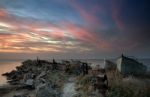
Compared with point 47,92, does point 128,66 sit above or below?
above

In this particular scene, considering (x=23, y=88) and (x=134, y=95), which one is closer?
(x=134, y=95)

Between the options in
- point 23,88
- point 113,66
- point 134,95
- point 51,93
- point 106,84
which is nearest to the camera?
point 134,95

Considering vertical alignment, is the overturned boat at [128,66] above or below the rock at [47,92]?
above

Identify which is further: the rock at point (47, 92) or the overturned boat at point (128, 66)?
the overturned boat at point (128, 66)

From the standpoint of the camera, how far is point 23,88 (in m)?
25.9

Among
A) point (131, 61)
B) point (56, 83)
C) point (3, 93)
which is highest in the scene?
point (131, 61)

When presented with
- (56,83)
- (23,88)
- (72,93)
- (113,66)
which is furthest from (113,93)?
(113,66)

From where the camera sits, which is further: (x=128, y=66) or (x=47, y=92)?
(x=128, y=66)

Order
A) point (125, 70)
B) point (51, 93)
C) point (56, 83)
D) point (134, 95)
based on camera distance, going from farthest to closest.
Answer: point (125, 70), point (56, 83), point (51, 93), point (134, 95)

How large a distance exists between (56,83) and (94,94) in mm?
7625

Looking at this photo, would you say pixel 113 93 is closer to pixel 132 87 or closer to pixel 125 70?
pixel 132 87

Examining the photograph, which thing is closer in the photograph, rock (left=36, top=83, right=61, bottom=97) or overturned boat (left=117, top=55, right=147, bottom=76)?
rock (left=36, top=83, right=61, bottom=97)

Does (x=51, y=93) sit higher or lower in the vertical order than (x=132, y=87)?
lower

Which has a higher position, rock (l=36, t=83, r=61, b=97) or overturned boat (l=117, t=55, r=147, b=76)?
overturned boat (l=117, t=55, r=147, b=76)
